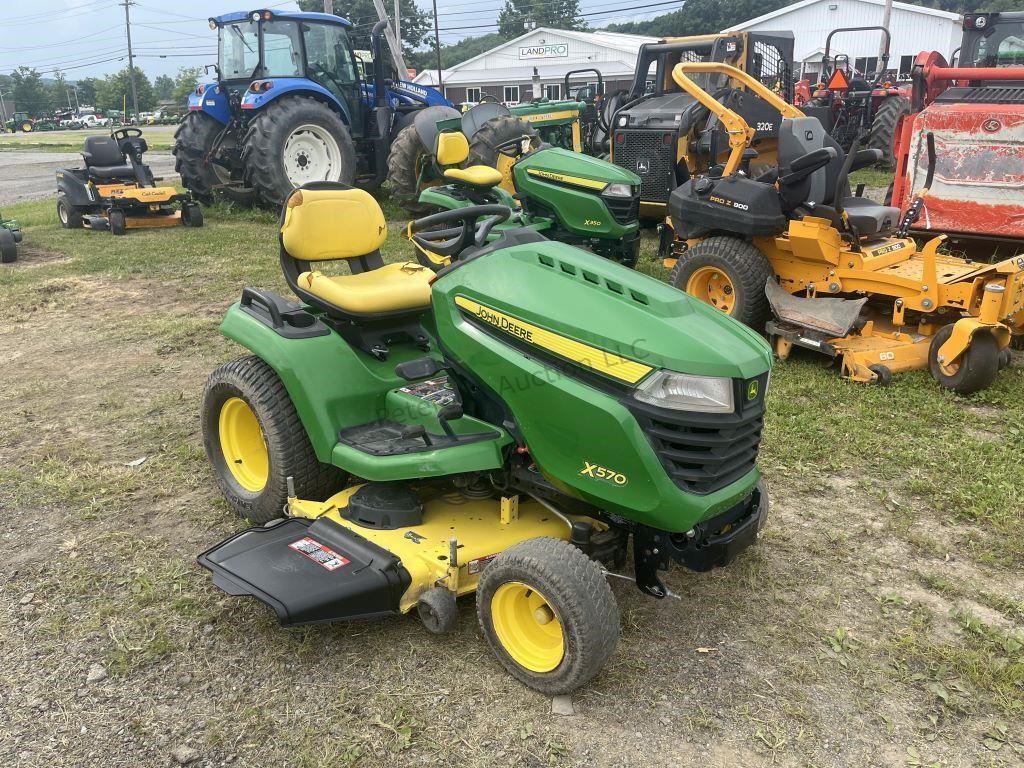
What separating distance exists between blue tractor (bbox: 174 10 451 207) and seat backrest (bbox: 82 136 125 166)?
2.53ft

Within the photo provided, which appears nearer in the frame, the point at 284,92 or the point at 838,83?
the point at 284,92

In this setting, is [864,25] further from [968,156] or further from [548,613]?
[548,613]

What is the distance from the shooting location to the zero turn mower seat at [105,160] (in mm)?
10281

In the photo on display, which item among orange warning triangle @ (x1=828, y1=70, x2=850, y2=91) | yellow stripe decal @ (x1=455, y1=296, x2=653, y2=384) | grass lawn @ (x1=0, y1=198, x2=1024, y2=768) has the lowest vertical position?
grass lawn @ (x1=0, y1=198, x2=1024, y2=768)

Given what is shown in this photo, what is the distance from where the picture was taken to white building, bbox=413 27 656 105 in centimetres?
4269

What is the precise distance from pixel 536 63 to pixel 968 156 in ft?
138

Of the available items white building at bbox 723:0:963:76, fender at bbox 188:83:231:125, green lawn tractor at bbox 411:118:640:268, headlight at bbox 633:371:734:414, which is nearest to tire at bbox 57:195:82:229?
fender at bbox 188:83:231:125

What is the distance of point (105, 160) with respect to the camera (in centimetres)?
1045

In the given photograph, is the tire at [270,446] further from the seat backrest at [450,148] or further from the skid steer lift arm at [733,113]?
the skid steer lift arm at [733,113]

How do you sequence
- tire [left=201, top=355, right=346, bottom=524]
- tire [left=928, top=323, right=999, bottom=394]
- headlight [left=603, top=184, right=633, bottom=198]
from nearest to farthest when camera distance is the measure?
tire [left=201, top=355, right=346, bottom=524], tire [left=928, top=323, right=999, bottom=394], headlight [left=603, top=184, right=633, bottom=198]

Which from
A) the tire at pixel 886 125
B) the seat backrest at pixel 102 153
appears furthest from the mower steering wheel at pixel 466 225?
the tire at pixel 886 125

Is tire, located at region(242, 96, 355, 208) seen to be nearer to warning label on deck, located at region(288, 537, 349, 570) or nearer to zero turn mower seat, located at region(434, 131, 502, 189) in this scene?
zero turn mower seat, located at region(434, 131, 502, 189)

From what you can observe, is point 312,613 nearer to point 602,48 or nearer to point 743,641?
point 743,641

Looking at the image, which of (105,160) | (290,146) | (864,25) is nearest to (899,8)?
(864,25)
